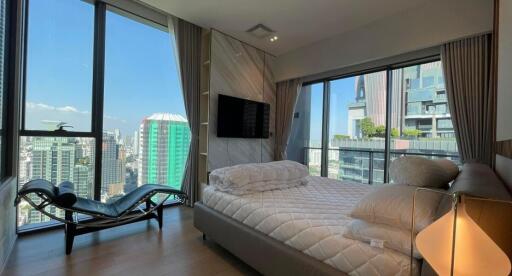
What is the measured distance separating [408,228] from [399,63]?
9.36 ft

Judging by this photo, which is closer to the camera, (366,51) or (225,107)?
(366,51)

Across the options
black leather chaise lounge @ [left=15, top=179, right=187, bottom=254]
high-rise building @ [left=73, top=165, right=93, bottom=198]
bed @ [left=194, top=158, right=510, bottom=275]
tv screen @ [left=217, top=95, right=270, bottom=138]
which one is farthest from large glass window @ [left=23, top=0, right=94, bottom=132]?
bed @ [left=194, top=158, right=510, bottom=275]

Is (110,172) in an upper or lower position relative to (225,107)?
lower

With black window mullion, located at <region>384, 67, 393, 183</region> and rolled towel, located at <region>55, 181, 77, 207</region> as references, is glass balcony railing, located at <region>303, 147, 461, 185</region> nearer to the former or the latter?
black window mullion, located at <region>384, 67, 393, 183</region>

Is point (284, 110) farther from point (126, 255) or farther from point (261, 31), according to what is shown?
point (126, 255)

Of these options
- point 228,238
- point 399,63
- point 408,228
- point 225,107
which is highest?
point 399,63

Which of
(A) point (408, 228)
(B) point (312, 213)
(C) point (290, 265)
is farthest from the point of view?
(B) point (312, 213)

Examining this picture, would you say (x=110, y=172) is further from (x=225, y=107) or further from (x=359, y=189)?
(x=359, y=189)

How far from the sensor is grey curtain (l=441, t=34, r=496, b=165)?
8.23 ft

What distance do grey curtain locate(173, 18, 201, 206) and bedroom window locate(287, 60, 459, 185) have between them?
2097mm

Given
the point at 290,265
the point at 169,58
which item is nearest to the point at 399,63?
the point at 290,265

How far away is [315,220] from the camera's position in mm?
1613

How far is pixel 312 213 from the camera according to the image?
5.76ft

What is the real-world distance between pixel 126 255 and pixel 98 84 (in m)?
2.17
